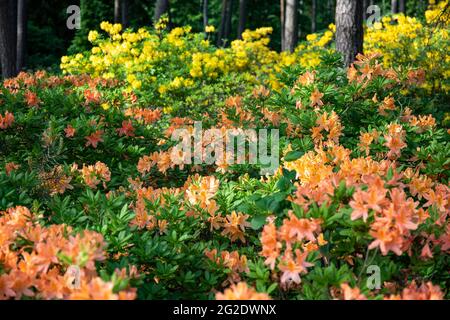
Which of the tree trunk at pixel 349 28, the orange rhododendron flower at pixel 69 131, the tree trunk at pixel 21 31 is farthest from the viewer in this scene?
the tree trunk at pixel 21 31

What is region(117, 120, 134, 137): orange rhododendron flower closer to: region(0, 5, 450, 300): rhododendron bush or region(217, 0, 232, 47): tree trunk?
region(0, 5, 450, 300): rhododendron bush

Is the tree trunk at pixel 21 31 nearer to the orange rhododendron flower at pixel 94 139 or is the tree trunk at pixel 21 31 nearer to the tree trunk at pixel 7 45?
the tree trunk at pixel 7 45

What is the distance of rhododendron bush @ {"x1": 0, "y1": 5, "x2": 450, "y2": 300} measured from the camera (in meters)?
2.07

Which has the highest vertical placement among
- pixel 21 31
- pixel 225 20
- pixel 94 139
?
pixel 225 20

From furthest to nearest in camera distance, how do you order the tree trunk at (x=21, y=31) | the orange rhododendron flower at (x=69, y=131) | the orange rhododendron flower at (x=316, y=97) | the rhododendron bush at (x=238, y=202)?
the tree trunk at (x=21, y=31), the orange rhododendron flower at (x=316, y=97), the orange rhododendron flower at (x=69, y=131), the rhododendron bush at (x=238, y=202)

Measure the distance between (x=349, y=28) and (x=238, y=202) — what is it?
17.0ft

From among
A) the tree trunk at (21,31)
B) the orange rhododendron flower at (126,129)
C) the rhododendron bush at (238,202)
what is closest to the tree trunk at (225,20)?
the tree trunk at (21,31)

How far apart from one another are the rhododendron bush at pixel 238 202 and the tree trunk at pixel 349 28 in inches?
101

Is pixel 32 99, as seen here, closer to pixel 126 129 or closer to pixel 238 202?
pixel 126 129

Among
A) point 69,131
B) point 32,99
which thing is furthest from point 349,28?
point 69,131

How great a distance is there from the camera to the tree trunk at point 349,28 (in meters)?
7.40

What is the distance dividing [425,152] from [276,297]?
1.65 metres

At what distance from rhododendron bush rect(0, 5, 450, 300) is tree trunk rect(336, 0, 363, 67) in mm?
2573

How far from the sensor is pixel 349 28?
743cm
